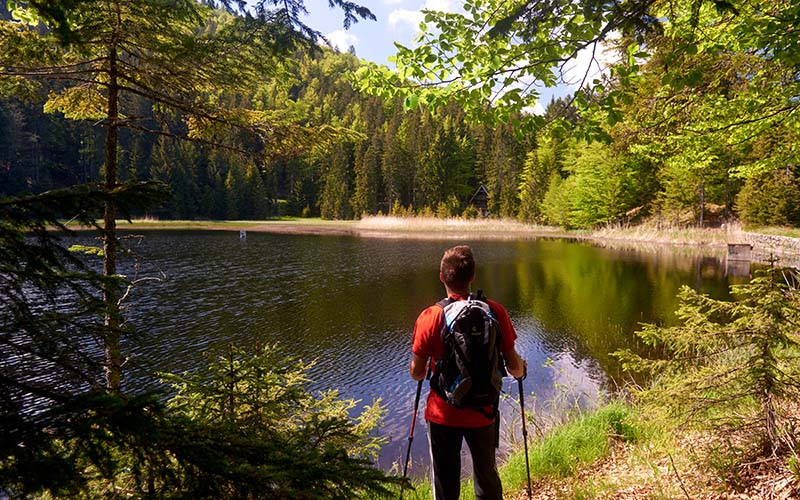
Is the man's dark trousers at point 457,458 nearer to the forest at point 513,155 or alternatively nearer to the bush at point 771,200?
the forest at point 513,155

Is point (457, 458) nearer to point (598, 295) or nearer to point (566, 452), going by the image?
point (566, 452)

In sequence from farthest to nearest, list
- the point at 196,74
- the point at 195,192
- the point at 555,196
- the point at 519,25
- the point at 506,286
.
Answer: the point at 195,192 < the point at 555,196 < the point at 506,286 < the point at 196,74 < the point at 519,25

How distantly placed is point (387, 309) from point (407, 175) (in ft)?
203

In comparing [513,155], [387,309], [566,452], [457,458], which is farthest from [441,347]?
[513,155]

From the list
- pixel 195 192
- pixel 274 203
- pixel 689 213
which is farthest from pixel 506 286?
pixel 274 203

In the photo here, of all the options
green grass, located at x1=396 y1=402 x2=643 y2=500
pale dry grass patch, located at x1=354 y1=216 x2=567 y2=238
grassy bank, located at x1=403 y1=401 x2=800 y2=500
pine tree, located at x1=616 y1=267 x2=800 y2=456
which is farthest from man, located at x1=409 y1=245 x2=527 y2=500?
pale dry grass patch, located at x1=354 y1=216 x2=567 y2=238

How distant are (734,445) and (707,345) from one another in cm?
82

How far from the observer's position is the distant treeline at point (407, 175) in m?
41.1

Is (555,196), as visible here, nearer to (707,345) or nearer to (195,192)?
(707,345)

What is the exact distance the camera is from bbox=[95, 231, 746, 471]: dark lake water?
9.25m

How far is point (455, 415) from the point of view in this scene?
2.84 m

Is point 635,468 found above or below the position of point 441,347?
below

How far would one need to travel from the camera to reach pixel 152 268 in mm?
22422

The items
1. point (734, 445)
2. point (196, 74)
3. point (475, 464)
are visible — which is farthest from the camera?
point (196, 74)
